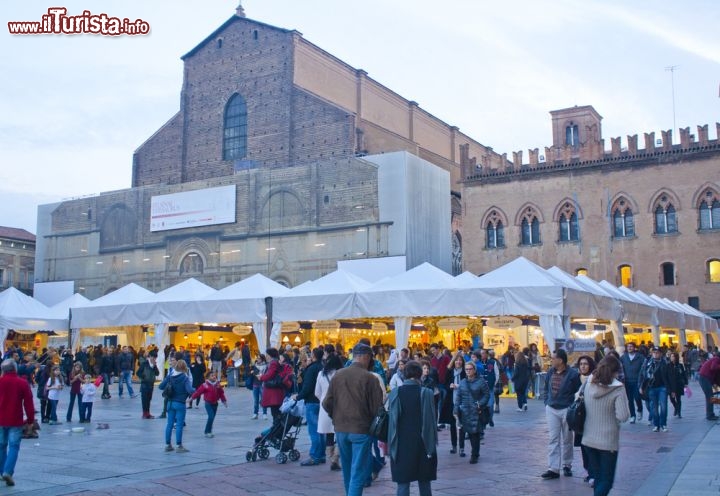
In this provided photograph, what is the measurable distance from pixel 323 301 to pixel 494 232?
64.0ft

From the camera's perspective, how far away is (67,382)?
25.6 metres

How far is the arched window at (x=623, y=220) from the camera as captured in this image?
1462 inches

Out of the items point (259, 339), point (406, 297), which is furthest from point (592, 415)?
point (259, 339)

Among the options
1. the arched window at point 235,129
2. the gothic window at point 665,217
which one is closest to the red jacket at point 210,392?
the gothic window at point 665,217

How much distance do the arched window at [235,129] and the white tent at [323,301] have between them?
71.8ft

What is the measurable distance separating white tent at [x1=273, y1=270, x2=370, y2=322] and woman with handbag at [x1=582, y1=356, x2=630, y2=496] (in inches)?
587

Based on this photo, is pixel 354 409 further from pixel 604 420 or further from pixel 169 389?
pixel 169 389

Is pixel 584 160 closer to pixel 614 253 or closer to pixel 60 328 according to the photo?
pixel 614 253

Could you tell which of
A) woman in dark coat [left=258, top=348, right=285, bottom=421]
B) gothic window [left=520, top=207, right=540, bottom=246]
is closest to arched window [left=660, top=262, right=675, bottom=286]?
gothic window [left=520, top=207, right=540, bottom=246]

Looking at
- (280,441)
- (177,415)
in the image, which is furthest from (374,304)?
(280,441)

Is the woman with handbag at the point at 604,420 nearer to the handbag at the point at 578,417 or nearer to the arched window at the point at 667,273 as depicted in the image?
the handbag at the point at 578,417

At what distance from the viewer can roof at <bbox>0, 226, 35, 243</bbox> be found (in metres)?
56.8

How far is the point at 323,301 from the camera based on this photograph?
2236cm

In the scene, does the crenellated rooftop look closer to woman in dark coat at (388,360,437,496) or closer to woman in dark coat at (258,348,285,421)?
woman in dark coat at (258,348,285,421)
